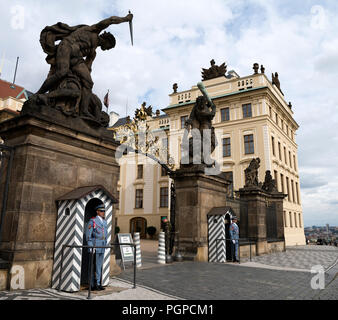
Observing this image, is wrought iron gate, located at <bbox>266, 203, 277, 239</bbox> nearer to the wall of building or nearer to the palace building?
the palace building

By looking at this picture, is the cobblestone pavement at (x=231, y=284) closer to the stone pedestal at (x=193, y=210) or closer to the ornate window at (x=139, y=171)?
the stone pedestal at (x=193, y=210)

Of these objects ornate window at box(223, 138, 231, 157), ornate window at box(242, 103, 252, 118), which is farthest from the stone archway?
ornate window at box(242, 103, 252, 118)

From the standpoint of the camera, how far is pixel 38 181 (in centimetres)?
586

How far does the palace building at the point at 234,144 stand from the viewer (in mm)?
31641

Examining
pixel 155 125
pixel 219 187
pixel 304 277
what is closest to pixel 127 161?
pixel 155 125

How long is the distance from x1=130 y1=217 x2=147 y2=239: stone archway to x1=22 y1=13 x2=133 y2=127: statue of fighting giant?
103 feet

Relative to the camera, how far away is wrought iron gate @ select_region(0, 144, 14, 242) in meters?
5.62

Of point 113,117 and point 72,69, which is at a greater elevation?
point 113,117

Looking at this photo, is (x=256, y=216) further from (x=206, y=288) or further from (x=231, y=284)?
(x=206, y=288)

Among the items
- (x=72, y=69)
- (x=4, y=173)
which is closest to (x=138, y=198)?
(x=72, y=69)

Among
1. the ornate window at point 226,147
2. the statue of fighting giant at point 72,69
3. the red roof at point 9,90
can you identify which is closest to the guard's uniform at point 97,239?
the statue of fighting giant at point 72,69

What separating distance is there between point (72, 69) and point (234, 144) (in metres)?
27.6

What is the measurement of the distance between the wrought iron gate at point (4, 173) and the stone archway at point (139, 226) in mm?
32166
